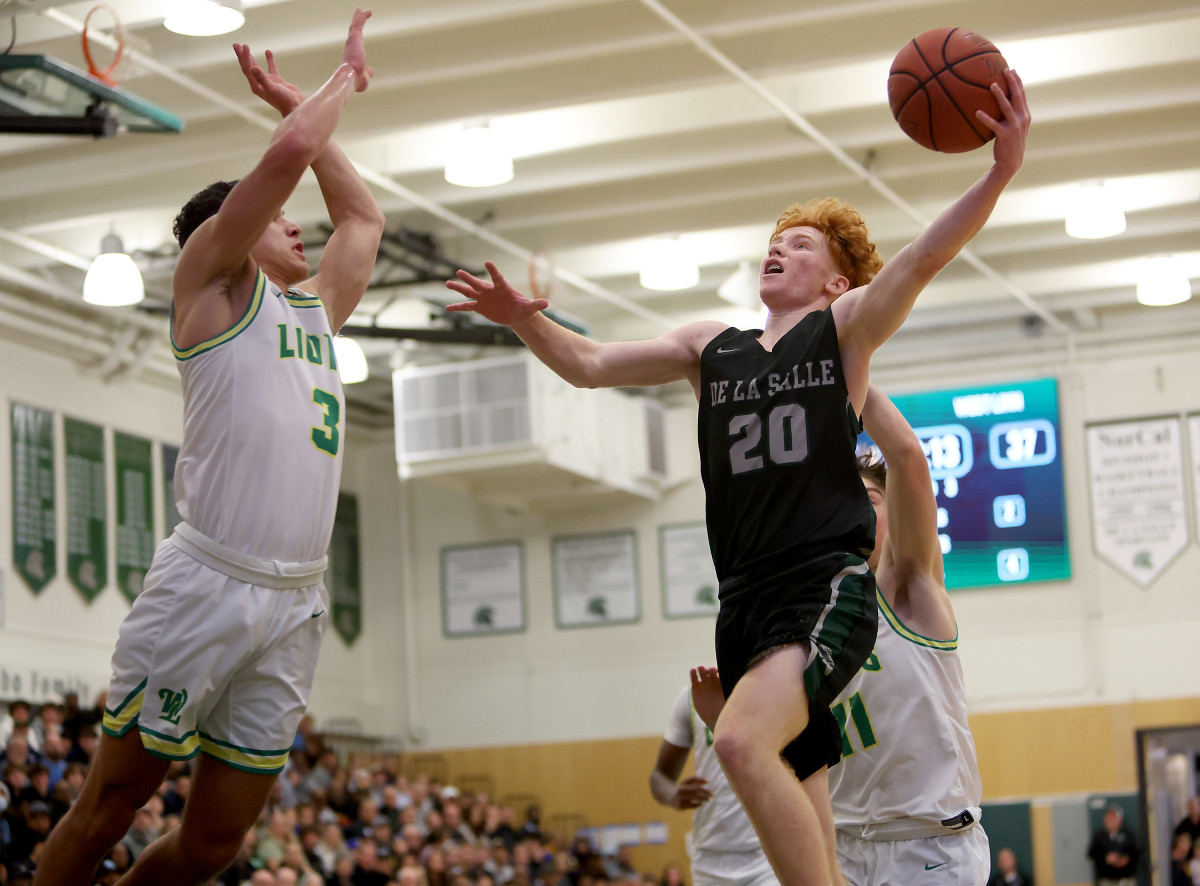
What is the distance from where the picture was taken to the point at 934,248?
12.7 feet

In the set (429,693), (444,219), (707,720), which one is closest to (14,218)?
Answer: (444,219)

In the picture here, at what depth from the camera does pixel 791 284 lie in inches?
171

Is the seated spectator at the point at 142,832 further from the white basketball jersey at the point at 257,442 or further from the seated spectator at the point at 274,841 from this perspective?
the white basketball jersey at the point at 257,442

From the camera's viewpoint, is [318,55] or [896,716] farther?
[318,55]

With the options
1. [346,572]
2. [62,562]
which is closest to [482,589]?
[346,572]

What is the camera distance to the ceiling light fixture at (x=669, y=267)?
1509 centimetres

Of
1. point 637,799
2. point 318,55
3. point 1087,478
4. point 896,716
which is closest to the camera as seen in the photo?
point 896,716

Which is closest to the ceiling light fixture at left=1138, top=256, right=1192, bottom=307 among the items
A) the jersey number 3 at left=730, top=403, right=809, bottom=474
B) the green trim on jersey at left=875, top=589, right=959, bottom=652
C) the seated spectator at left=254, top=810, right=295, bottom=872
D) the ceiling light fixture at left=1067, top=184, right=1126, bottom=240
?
the ceiling light fixture at left=1067, top=184, right=1126, bottom=240

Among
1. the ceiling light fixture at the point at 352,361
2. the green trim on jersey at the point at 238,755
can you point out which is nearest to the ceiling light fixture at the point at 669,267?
the ceiling light fixture at the point at 352,361

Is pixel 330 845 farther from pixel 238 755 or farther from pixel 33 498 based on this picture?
pixel 238 755

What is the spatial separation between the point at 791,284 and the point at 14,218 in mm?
11897

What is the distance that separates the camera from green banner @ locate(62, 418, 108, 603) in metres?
16.1

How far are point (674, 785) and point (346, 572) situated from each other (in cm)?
1468

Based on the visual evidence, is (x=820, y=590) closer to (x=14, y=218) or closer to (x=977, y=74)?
(x=977, y=74)
